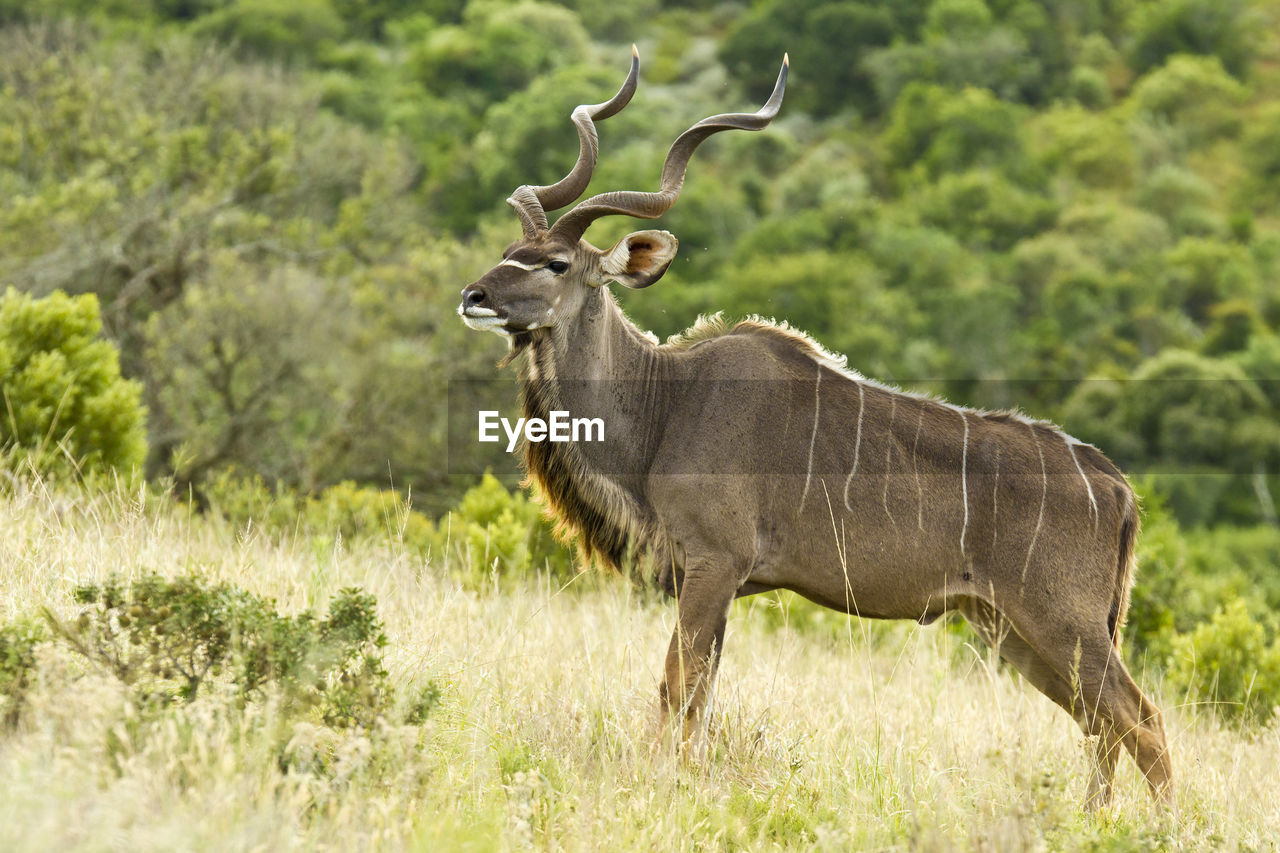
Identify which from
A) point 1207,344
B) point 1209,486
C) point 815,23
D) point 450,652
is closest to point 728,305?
point 1209,486

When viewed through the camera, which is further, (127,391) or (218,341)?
(218,341)

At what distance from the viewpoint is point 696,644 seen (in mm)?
5562

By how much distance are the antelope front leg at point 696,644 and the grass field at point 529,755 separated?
0.15m

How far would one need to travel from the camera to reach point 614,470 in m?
5.98

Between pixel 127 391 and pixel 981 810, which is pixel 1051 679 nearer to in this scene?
pixel 981 810

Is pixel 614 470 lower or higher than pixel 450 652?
higher

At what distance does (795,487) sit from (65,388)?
5802 millimetres

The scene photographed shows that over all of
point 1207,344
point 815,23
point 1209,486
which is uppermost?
point 815,23

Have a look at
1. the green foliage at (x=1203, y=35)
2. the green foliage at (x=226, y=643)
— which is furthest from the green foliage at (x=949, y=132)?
the green foliage at (x=226, y=643)

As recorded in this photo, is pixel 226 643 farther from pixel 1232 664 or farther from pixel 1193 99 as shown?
pixel 1193 99

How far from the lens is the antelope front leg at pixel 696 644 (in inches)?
218

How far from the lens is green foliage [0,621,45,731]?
4.18 meters

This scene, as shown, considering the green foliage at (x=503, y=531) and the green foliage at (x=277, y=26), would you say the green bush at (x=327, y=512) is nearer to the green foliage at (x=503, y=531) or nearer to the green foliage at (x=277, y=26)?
the green foliage at (x=503, y=531)

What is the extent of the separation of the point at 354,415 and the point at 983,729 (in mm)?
17744
